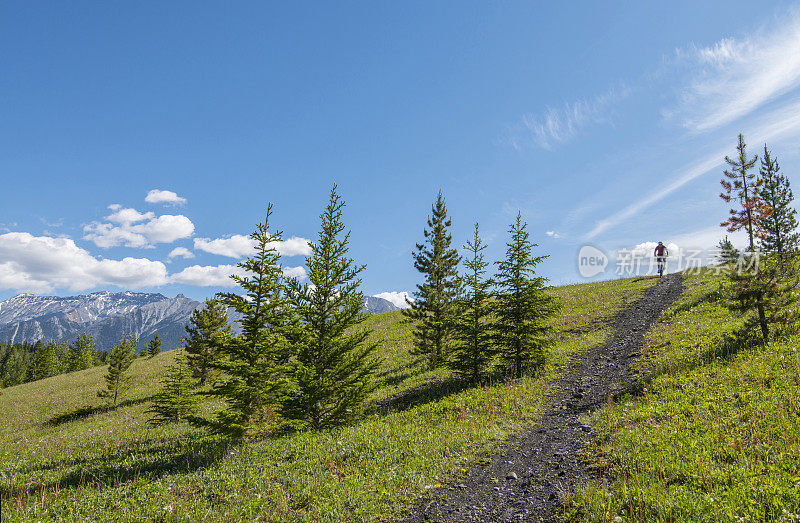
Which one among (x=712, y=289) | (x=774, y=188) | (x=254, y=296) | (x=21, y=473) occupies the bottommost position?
(x=21, y=473)

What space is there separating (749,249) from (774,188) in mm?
39271

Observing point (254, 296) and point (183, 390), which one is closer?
point (254, 296)

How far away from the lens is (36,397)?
145 ft

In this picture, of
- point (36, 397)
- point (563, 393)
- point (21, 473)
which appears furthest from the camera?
point (36, 397)

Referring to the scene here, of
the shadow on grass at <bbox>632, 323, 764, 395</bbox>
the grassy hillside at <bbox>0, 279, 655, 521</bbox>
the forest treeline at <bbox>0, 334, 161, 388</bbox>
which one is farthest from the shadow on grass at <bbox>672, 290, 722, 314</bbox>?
the forest treeline at <bbox>0, 334, 161, 388</bbox>

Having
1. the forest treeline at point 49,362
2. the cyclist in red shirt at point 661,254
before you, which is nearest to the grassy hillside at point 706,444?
the cyclist in red shirt at point 661,254

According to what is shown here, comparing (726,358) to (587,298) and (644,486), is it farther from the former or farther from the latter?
(587,298)

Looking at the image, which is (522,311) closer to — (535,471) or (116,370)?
(535,471)

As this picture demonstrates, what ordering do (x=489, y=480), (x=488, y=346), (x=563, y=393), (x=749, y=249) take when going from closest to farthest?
(x=489, y=480), (x=563, y=393), (x=749, y=249), (x=488, y=346)

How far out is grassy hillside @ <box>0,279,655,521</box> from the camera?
7066 mm

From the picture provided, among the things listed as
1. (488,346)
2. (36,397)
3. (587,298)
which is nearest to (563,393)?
(488,346)

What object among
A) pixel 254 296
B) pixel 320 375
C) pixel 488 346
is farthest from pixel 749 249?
pixel 254 296

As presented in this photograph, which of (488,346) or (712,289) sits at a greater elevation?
(712,289)

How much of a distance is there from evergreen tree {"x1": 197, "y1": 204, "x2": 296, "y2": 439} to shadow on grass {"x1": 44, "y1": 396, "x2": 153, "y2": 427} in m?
27.3
